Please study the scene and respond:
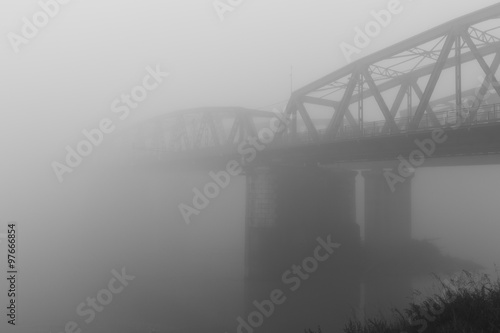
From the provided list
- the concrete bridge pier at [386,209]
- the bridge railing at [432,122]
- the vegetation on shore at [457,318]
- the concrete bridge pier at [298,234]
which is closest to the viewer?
the vegetation on shore at [457,318]

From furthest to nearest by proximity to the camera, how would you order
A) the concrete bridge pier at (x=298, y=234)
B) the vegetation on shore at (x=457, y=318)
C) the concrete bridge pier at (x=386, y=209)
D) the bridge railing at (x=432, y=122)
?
the concrete bridge pier at (x=386, y=209) → the concrete bridge pier at (x=298, y=234) → the bridge railing at (x=432, y=122) → the vegetation on shore at (x=457, y=318)

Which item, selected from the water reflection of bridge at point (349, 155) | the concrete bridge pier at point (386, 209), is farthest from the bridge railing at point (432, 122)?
the concrete bridge pier at point (386, 209)

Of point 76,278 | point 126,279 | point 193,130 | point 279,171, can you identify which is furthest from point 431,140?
point 193,130

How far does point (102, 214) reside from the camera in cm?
5888

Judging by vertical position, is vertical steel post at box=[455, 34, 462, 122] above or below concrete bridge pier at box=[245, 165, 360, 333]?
above

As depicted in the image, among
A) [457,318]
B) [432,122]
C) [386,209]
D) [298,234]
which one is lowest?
[298,234]

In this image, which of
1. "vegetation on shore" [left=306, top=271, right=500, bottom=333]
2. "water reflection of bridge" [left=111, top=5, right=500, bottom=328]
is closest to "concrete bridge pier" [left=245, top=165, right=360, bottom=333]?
"water reflection of bridge" [left=111, top=5, right=500, bottom=328]

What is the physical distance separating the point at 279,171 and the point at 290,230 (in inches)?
172

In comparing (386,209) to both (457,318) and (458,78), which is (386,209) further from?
(457,318)

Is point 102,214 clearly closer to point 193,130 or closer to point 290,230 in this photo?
point 193,130

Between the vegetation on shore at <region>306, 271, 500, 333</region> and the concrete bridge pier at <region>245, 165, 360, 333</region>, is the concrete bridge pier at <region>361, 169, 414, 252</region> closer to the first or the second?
the concrete bridge pier at <region>245, 165, 360, 333</region>

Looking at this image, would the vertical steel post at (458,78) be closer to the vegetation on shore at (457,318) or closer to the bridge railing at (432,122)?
the bridge railing at (432,122)

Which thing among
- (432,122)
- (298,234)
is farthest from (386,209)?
(432,122)

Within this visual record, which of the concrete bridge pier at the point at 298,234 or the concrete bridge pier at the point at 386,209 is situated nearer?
the concrete bridge pier at the point at 298,234
